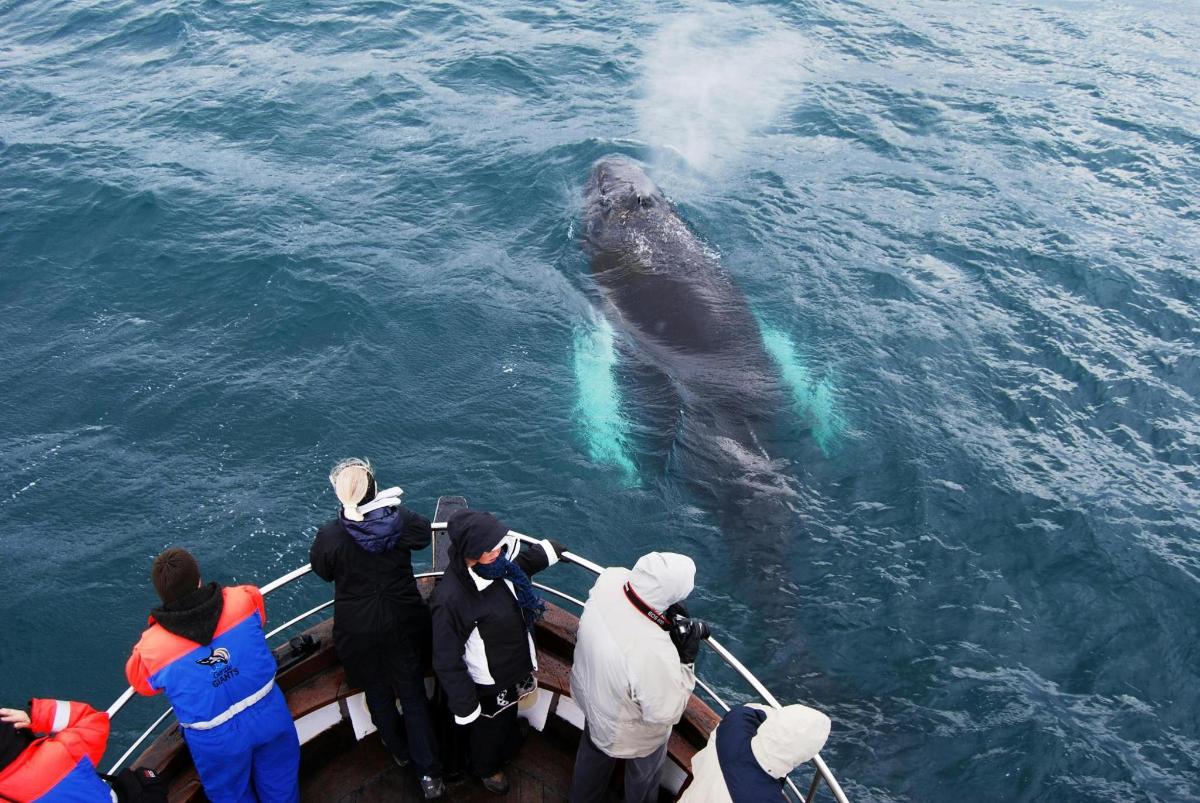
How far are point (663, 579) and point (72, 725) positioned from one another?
3939mm

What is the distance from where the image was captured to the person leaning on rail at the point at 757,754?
5293mm

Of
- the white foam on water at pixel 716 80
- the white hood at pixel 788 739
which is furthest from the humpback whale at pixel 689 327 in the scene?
the white hood at pixel 788 739

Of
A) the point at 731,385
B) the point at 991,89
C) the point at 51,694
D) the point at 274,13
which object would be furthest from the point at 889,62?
the point at 51,694

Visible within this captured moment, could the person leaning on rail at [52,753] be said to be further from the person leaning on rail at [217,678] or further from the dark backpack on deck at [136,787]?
the person leaning on rail at [217,678]

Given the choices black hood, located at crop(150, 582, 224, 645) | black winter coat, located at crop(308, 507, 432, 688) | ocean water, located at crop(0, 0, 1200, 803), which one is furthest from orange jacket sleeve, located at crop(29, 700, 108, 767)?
ocean water, located at crop(0, 0, 1200, 803)

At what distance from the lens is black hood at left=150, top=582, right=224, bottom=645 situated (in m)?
6.03

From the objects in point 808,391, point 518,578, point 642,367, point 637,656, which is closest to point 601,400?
point 642,367

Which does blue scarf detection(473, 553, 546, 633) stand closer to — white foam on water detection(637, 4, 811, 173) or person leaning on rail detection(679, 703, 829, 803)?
person leaning on rail detection(679, 703, 829, 803)

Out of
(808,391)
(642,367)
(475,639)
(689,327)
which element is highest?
(475,639)

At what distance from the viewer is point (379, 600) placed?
6.79 metres

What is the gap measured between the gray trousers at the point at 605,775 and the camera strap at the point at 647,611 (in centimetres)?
113

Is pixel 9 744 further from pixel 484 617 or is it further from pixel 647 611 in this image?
pixel 647 611

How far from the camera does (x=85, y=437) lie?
13789 mm

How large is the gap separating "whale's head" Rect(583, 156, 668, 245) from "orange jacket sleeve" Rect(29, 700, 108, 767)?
14.6 meters
